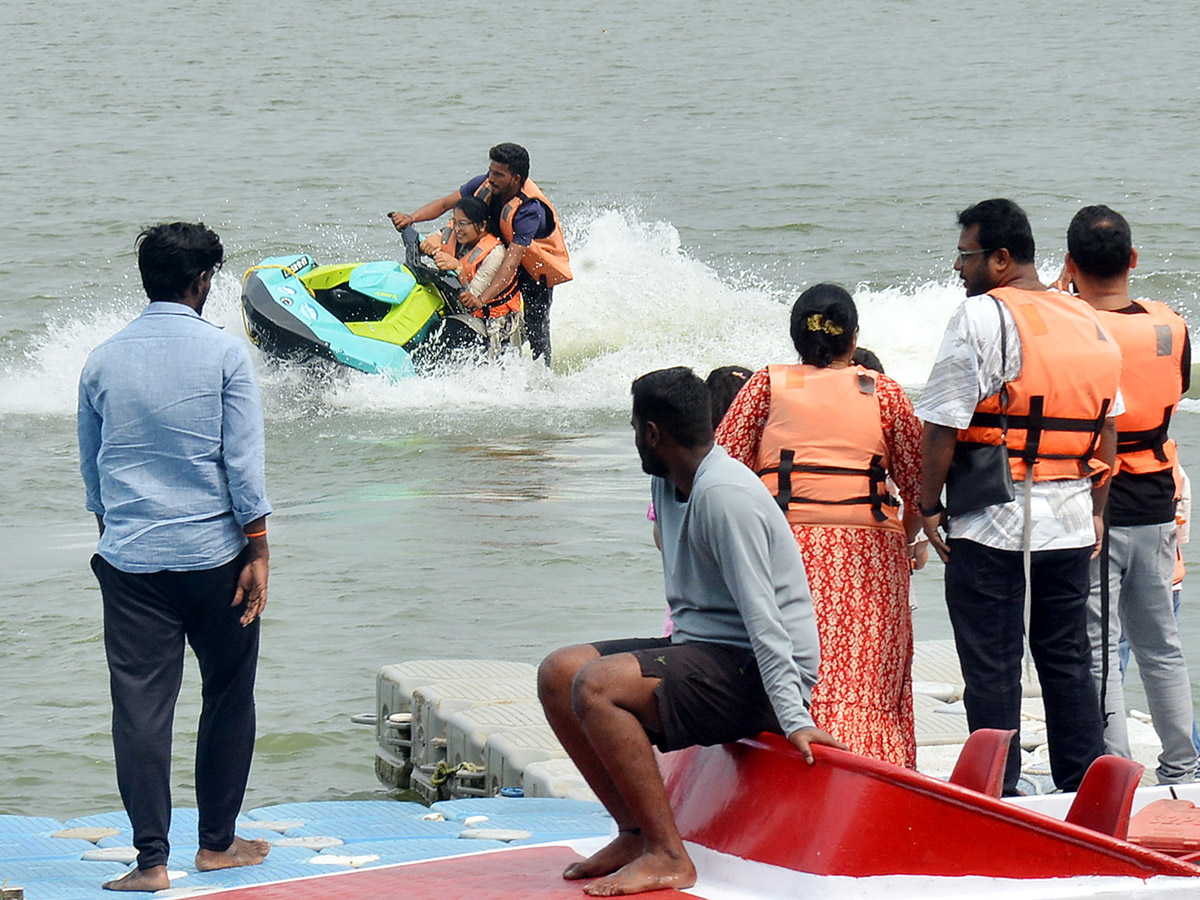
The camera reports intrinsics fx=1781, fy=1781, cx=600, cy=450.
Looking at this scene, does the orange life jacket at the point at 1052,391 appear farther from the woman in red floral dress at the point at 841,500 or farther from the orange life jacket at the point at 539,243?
Result: the orange life jacket at the point at 539,243

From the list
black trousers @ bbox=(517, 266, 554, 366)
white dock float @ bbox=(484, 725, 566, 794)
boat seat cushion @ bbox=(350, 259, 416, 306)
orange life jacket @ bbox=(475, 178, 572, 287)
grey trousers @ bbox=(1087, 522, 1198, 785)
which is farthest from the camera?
boat seat cushion @ bbox=(350, 259, 416, 306)

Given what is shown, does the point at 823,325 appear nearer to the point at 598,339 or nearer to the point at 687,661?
the point at 687,661

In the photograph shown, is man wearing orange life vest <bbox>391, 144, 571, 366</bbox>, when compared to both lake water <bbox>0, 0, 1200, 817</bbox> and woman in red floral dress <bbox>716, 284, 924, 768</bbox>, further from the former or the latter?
woman in red floral dress <bbox>716, 284, 924, 768</bbox>

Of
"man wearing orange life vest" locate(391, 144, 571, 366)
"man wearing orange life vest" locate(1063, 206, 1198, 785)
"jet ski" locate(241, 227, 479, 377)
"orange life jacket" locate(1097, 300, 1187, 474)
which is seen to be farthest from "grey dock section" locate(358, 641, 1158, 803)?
"jet ski" locate(241, 227, 479, 377)

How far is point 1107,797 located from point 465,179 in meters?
22.7

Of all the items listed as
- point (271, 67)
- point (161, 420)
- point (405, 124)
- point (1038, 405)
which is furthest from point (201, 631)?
point (271, 67)

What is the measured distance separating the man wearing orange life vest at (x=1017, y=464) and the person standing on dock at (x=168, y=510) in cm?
180

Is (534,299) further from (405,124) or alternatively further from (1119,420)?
(405,124)

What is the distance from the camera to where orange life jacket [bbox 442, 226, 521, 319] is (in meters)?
12.8

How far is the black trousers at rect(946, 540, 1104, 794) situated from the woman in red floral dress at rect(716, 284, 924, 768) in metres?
0.19

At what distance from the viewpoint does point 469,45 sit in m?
37.7

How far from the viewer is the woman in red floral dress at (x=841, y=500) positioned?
463cm

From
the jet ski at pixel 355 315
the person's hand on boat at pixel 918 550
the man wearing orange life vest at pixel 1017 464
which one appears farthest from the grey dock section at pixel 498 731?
the jet ski at pixel 355 315

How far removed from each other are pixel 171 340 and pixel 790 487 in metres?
1.63
